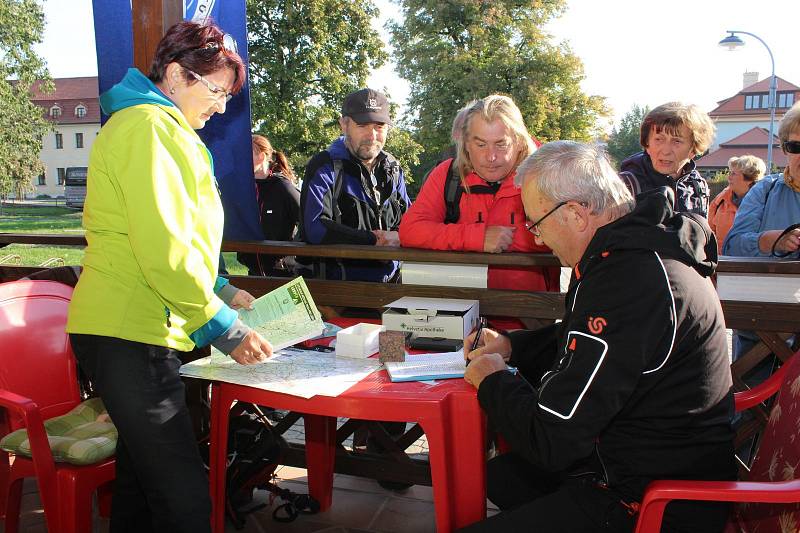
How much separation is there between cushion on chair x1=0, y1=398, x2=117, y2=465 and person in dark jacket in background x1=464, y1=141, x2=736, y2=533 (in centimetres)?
138

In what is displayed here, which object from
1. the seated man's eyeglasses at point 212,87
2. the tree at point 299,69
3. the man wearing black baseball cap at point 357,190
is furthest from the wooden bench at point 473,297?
the tree at point 299,69

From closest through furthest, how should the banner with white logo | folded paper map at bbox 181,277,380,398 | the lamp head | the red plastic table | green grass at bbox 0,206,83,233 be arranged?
the red plastic table, folded paper map at bbox 181,277,380,398, the banner with white logo, the lamp head, green grass at bbox 0,206,83,233

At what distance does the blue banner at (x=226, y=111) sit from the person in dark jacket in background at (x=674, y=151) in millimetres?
1867

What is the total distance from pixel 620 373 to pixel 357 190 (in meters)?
2.34

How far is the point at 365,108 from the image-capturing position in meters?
3.68

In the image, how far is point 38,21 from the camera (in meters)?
28.5

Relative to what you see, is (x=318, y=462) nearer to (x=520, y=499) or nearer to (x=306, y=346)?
(x=306, y=346)

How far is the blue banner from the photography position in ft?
10.8

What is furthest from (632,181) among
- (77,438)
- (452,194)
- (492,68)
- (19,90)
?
(19,90)

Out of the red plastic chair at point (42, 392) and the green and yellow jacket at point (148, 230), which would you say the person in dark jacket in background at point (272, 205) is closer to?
the red plastic chair at point (42, 392)

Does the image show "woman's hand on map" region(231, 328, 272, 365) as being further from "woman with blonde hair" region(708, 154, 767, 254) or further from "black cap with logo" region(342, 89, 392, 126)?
"woman with blonde hair" region(708, 154, 767, 254)

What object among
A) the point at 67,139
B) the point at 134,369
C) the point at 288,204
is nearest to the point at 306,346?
the point at 134,369

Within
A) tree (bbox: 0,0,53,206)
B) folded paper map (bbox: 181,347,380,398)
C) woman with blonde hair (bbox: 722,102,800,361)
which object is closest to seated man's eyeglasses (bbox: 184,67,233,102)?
folded paper map (bbox: 181,347,380,398)

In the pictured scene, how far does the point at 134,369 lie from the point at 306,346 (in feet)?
2.28
